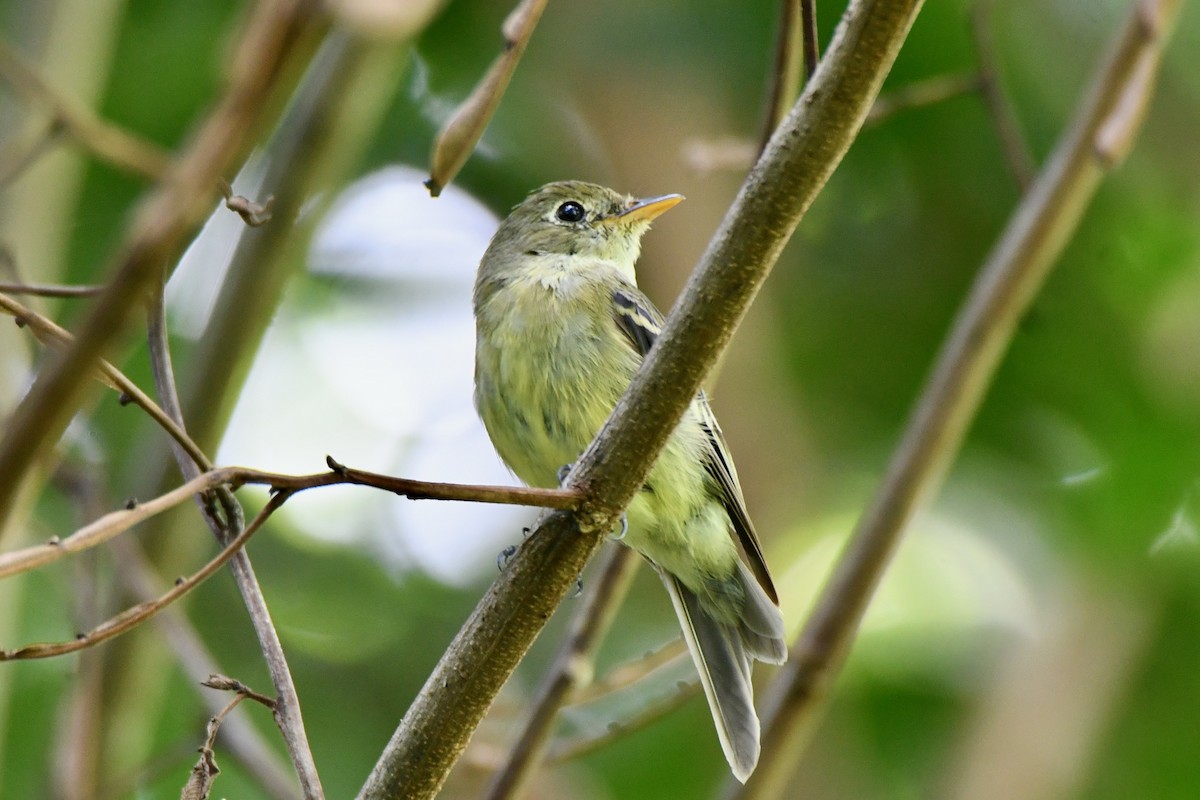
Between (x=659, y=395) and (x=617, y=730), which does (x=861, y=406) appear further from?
(x=659, y=395)

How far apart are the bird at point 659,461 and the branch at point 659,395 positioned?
180 cm

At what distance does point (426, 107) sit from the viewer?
656cm

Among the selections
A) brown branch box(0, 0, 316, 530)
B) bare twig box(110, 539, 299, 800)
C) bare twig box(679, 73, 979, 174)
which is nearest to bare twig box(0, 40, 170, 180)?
brown branch box(0, 0, 316, 530)

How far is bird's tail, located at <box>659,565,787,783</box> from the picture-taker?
3910 millimetres

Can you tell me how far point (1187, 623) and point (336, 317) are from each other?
14.5 feet

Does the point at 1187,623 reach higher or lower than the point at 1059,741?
higher

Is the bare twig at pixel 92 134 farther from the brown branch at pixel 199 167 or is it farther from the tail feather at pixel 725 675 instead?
the tail feather at pixel 725 675

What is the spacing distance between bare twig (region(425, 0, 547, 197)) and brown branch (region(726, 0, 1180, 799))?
233 centimetres

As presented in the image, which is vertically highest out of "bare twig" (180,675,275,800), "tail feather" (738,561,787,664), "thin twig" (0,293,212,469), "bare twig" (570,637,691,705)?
"tail feather" (738,561,787,664)

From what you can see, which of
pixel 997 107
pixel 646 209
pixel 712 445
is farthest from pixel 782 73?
pixel 646 209

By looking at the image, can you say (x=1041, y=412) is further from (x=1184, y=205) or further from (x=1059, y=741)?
(x=1059, y=741)

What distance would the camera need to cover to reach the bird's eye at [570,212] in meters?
5.42

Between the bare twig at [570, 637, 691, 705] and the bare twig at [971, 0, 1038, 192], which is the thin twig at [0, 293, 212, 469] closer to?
the bare twig at [570, 637, 691, 705]

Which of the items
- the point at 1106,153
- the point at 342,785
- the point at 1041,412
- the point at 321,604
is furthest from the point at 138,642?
the point at 1041,412
